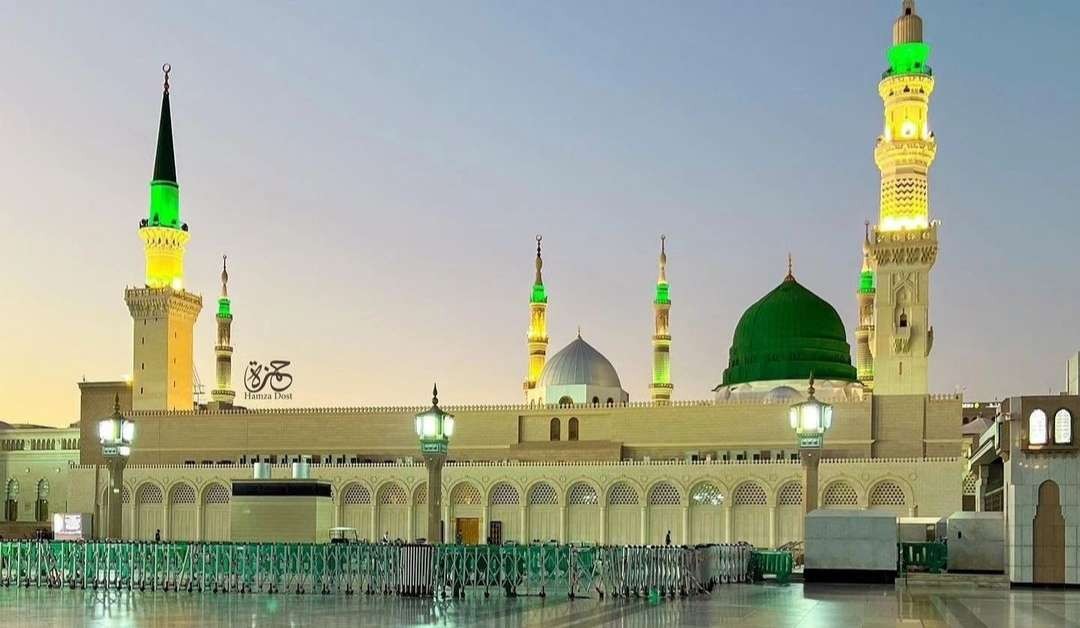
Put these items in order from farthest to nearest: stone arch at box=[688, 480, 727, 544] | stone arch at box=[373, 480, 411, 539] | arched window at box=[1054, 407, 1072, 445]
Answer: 1. stone arch at box=[373, 480, 411, 539]
2. stone arch at box=[688, 480, 727, 544]
3. arched window at box=[1054, 407, 1072, 445]

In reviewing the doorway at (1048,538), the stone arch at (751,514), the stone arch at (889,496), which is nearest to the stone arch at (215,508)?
the stone arch at (751,514)

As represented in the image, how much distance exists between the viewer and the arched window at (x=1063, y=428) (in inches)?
851

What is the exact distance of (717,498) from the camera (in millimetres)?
48125

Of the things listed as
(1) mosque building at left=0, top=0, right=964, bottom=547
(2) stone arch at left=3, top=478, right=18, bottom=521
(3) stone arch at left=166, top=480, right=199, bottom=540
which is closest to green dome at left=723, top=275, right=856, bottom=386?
(1) mosque building at left=0, top=0, right=964, bottom=547

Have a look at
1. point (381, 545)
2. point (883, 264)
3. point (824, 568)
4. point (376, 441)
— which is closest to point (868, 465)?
point (883, 264)

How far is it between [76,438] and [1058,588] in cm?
5475

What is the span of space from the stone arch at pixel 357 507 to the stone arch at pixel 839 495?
640 inches

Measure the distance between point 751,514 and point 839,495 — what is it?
9.52 ft

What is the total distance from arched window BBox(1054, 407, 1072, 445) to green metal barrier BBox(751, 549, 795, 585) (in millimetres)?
5129

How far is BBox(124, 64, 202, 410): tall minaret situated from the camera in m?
60.0

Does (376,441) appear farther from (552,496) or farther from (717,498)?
(717,498)

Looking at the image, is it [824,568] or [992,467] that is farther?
[992,467]

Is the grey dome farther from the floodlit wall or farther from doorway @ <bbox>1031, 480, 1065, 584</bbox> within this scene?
doorway @ <bbox>1031, 480, 1065, 584</bbox>

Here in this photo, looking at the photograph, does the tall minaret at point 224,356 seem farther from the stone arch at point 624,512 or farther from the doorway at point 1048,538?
the doorway at point 1048,538
